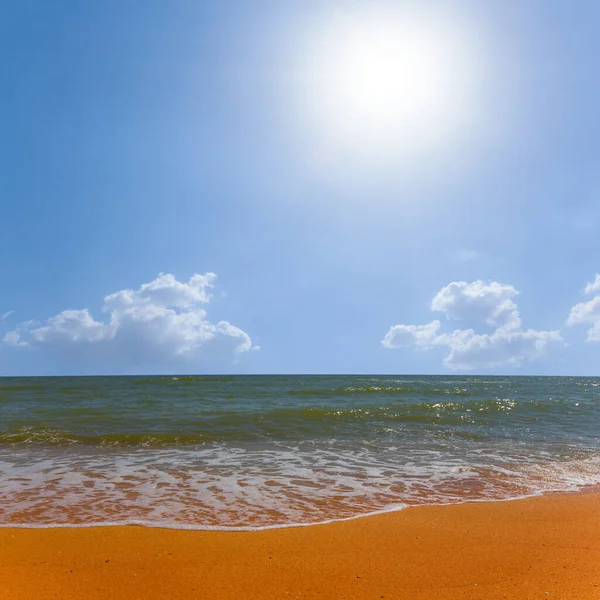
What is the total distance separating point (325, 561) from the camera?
414 centimetres

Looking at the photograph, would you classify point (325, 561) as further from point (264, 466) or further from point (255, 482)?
point (264, 466)

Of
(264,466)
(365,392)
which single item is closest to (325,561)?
(264,466)

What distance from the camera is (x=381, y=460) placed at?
9.57m

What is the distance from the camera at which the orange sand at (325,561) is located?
3.52 meters

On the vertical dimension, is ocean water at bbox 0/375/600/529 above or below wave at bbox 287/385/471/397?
above

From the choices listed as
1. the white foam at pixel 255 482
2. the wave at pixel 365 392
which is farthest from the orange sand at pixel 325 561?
the wave at pixel 365 392

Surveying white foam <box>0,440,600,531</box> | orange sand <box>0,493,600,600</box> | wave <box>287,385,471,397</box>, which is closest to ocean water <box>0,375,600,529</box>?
white foam <box>0,440,600,531</box>

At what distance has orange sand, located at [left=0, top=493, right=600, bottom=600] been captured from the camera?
3.52 meters

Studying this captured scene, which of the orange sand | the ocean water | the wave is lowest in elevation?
the wave

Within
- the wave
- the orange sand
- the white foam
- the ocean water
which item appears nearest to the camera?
the orange sand

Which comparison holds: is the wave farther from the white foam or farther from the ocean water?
the white foam

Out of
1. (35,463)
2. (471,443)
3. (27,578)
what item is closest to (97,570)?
(27,578)

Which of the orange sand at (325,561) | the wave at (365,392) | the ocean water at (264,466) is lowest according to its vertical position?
the wave at (365,392)

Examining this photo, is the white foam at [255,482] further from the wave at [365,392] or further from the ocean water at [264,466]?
the wave at [365,392]
